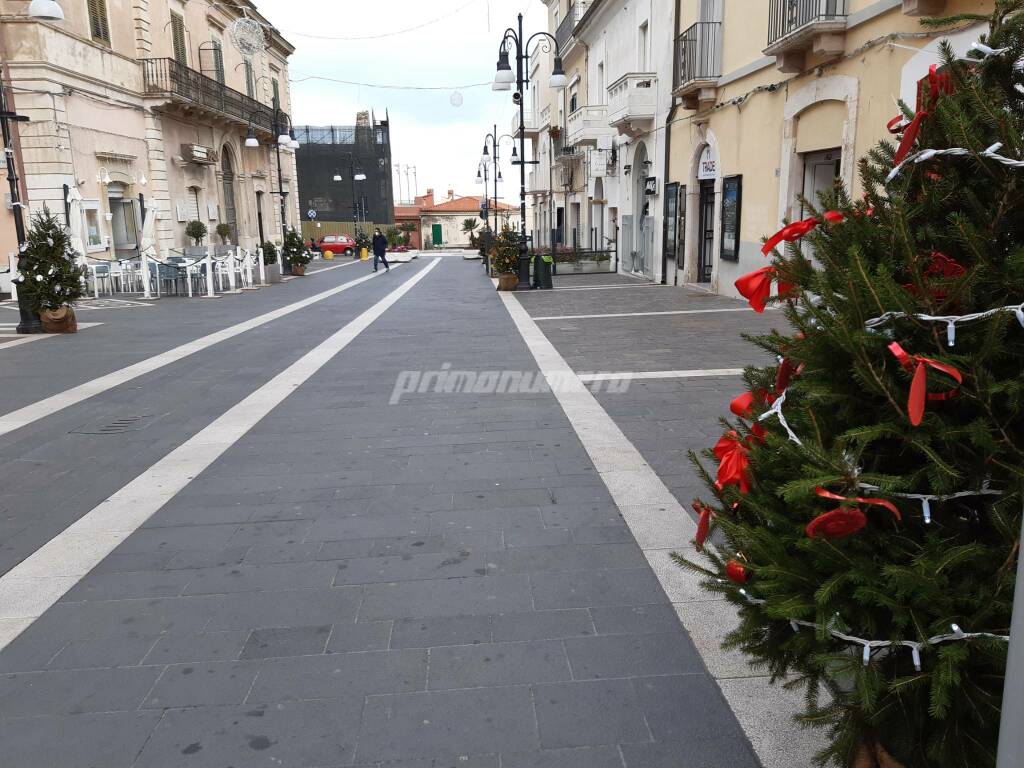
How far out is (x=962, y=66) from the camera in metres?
1.72

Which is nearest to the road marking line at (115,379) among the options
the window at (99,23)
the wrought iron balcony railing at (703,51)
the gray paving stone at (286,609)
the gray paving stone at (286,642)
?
the gray paving stone at (286,609)

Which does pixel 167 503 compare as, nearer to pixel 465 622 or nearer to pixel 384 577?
pixel 384 577

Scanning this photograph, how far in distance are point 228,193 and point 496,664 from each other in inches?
1185

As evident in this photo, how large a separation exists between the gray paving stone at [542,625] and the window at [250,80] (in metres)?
34.3

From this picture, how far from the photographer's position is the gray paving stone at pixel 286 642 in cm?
284

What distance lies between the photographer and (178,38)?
25.1 m

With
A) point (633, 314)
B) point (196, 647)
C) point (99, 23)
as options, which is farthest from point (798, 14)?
point (99, 23)

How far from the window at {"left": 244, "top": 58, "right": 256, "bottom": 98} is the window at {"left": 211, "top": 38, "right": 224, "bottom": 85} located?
3.26 m

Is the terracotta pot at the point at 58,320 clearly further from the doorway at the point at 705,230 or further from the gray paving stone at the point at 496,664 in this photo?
the doorway at the point at 705,230

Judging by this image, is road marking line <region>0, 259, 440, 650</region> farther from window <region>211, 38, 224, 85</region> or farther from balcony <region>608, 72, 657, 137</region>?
window <region>211, 38, 224, 85</region>

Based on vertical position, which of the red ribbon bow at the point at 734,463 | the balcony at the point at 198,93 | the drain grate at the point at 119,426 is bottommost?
the drain grate at the point at 119,426

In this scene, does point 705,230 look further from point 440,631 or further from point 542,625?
point 440,631

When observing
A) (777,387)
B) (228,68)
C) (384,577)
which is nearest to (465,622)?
(384,577)

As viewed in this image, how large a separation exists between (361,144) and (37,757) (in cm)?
6515
